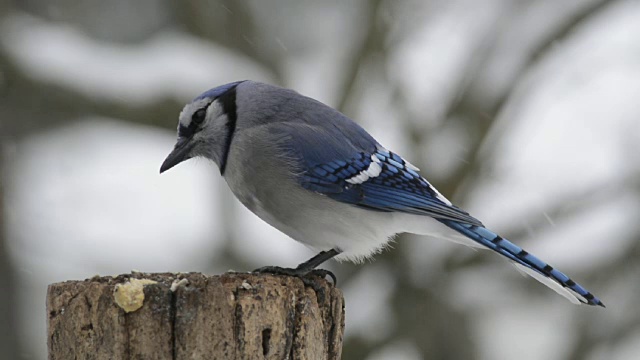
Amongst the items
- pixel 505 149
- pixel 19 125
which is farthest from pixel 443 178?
pixel 19 125

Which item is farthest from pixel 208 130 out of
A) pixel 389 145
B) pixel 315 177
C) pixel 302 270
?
pixel 389 145

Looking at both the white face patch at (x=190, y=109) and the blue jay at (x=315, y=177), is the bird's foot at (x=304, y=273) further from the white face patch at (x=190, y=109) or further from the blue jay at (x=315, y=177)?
the white face patch at (x=190, y=109)

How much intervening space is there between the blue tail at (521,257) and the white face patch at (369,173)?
29 centimetres

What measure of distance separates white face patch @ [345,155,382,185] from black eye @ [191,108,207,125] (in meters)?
0.52

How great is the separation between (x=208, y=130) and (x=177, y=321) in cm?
108

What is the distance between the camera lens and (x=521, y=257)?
290 centimetres

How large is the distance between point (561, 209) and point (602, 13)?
1.26 meters

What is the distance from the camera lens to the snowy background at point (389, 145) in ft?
17.9

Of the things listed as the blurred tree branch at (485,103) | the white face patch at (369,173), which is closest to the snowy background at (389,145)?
the blurred tree branch at (485,103)

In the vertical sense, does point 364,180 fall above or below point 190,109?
below

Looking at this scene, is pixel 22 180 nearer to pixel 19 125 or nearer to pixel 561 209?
pixel 19 125

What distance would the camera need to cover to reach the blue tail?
109 inches

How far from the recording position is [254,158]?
292cm

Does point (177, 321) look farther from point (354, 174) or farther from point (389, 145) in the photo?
point (389, 145)
